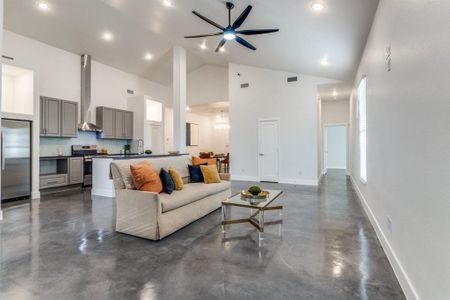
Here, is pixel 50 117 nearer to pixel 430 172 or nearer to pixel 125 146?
pixel 125 146

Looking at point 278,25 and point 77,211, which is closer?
point 77,211

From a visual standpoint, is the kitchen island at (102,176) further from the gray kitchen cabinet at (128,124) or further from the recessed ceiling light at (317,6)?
the recessed ceiling light at (317,6)

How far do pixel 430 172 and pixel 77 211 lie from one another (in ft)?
16.3

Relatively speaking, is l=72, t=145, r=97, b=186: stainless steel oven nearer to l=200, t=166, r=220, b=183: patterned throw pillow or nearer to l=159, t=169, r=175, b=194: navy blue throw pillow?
l=200, t=166, r=220, b=183: patterned throw pillow

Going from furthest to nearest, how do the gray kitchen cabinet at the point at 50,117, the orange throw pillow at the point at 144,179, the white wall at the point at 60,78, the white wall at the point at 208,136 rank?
the white wall at the point at 208,136, the gray kitchen cabinet at the point at 50,117, the white wall at the point at 60,78, the orange throw pillow at the point at 144,179

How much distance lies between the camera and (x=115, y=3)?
5.42 metres

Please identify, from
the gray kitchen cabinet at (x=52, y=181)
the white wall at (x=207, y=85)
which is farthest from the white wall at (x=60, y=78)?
the white wall at (x=207, y=85)

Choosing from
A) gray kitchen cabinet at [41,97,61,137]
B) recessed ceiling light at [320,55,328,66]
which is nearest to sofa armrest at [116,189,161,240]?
gray kitchen cabinet at [41,97,61,137]

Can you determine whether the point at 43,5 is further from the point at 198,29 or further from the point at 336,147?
the point at 336,147

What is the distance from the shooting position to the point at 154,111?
913 centimetres

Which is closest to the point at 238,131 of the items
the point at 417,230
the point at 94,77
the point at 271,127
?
the point at 271,127

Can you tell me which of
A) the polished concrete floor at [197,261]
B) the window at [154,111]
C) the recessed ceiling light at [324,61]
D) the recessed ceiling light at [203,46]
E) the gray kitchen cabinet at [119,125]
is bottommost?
the polished concrete floor at [197,261]

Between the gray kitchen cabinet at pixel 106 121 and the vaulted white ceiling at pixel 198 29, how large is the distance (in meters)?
1.61

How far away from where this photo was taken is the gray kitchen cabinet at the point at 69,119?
251 inches
